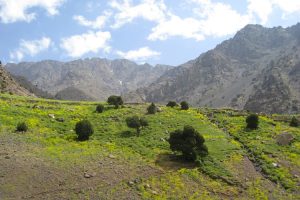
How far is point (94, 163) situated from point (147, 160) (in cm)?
598

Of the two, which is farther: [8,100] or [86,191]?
[8,100]

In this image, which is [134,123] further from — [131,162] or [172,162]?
[131,162]

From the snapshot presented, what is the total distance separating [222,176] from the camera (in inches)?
1660

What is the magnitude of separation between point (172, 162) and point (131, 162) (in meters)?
4.63

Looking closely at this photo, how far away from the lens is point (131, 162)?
141 feet

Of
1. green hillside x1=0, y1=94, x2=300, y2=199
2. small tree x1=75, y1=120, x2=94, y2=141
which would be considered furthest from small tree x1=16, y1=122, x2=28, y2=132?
small tree x1=75, y1=120, x2=94, y2=141

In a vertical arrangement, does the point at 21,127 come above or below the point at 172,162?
above

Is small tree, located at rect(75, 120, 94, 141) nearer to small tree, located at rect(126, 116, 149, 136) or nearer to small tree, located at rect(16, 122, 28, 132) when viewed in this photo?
small tree, located at rect(126, 116, 149, 136)

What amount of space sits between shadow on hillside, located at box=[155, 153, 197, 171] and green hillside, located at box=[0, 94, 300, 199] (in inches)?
4.2

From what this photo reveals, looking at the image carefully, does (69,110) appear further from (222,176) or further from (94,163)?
(222,176)

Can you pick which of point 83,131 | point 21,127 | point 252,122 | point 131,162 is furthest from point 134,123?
point 252,122

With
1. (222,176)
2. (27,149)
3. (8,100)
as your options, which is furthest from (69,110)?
(222,176)

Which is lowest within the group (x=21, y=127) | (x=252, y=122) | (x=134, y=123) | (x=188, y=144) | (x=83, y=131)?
(x=188, y=144)

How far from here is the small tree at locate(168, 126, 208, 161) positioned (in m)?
44.9
